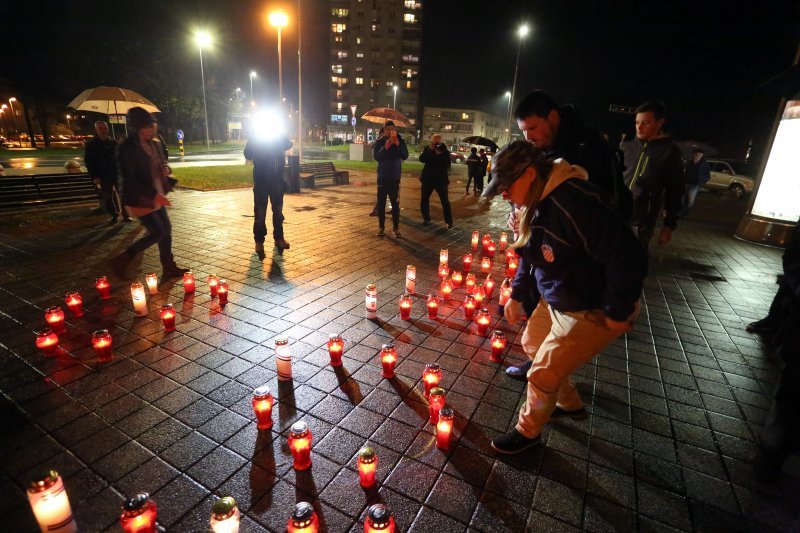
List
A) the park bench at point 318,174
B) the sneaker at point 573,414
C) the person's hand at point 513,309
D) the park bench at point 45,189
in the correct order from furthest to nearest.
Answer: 1. the park bench at point 318,174
2. the park bench at point 45,189
3. the sneaker at point 573,414
4. the person's hand at point 513,309

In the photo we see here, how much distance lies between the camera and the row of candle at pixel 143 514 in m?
2.09

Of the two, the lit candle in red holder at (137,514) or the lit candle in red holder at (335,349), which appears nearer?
the lit candle in red holder at (137,514)

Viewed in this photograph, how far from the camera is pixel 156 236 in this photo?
6.23 m

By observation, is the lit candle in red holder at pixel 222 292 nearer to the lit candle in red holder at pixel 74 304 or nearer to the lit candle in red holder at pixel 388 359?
the lit candle in red holder at pixel 74 304

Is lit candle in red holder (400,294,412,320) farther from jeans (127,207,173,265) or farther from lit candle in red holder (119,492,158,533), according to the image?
jeans (127,207,173,265)

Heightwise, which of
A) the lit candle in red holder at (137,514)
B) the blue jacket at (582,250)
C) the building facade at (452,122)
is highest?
the building facade at (452,122)

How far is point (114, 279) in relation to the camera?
20.8 ft

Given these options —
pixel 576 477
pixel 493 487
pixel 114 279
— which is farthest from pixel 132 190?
pixel 576 477

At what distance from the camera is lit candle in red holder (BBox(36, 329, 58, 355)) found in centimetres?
409

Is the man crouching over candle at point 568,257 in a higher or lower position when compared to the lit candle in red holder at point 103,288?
higher

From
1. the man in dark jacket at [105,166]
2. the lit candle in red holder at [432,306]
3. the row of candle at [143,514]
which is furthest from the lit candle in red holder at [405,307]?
the man in dark jacket at [105,166]

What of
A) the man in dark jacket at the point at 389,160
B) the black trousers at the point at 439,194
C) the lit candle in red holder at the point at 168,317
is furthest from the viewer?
the black trousers at the point at 439,194

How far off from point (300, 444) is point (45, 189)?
1315cm

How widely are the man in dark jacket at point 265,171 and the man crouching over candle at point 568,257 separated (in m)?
6.00
